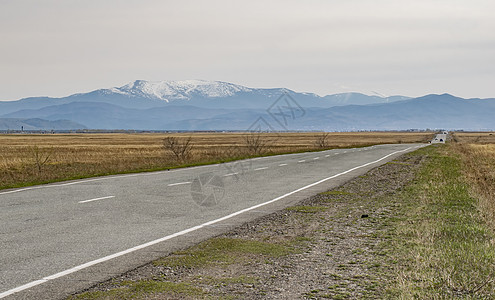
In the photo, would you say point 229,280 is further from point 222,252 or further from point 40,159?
point 40,159

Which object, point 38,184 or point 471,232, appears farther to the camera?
point 38,184

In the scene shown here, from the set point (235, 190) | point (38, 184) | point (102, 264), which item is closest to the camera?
point (102, 264)

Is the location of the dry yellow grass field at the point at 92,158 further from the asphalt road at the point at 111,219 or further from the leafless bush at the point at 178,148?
the asphalt road at the point at 111,219

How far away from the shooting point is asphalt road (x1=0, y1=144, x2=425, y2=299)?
20.2 feet

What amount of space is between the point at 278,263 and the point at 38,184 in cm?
1217

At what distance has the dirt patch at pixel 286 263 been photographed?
17.8ft

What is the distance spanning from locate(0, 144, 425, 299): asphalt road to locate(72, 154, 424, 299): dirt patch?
50 centimetres

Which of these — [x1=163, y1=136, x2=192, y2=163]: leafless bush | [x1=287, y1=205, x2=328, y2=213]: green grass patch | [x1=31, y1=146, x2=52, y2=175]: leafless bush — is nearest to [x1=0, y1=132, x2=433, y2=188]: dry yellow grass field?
[x1=31, y1=146, x2=52, y2=175]: leafless bush

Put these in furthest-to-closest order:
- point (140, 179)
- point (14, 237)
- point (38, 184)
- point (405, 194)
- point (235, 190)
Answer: point (140, 179) → point (38, 184) → point (235, 190) → point (405, 194) → point (14, 237)

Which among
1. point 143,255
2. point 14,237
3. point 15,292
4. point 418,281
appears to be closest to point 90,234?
point 14,237

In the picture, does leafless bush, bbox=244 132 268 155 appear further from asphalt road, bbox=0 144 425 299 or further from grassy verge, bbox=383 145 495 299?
grassy verge, bbox=383 145 495 299

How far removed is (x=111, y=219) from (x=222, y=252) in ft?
11.4

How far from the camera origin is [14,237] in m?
8.05

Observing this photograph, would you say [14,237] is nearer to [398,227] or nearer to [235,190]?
[398,227]
